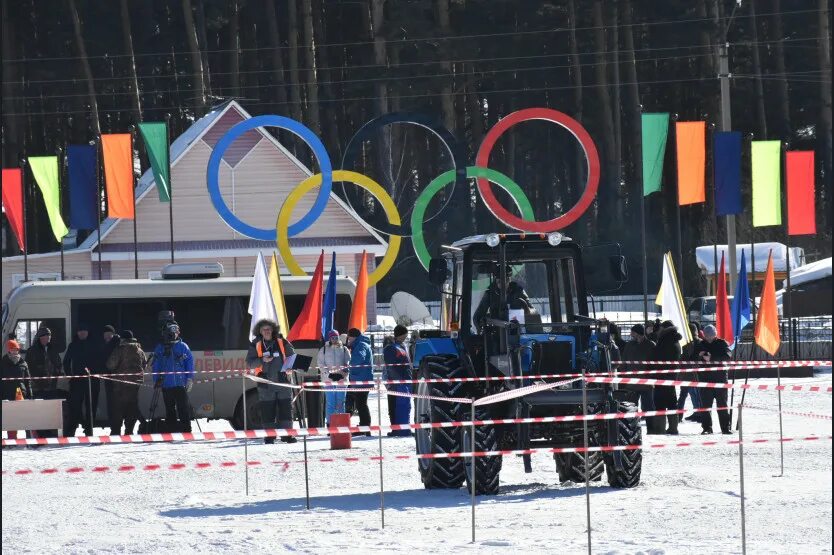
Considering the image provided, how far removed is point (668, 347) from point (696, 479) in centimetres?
714

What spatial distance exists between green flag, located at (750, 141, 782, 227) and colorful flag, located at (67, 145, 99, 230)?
14662 millimetres

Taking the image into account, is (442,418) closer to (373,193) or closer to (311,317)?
(311,317)

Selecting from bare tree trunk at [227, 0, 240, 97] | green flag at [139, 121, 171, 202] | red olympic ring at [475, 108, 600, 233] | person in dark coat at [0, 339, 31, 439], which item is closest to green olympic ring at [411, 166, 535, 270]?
red olympic ring at [475, 108, 600, 233]

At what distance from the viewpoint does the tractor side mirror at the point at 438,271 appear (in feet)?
45.4

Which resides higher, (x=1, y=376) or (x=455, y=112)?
(x=455, y=112)

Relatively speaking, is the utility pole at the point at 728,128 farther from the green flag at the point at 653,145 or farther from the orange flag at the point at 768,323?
the orange flag at the point at 768,323

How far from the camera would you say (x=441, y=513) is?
11.8 meters

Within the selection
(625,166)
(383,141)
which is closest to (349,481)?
(383,141)

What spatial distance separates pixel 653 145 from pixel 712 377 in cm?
1462

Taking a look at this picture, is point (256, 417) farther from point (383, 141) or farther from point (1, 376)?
point (383, 141)

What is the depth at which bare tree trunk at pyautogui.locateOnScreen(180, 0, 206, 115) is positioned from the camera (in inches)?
2188

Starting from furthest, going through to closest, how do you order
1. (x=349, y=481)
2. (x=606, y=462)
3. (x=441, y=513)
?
(x=349, y=481)
(x=606, y=462)
(x=441, y=513)

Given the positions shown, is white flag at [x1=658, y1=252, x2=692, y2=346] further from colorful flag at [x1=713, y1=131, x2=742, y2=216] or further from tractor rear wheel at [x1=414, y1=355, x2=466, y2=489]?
tractor rear wheel at [x1=414, y1=355, x2=466, y2=489]

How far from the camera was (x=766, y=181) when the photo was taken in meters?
33.5
